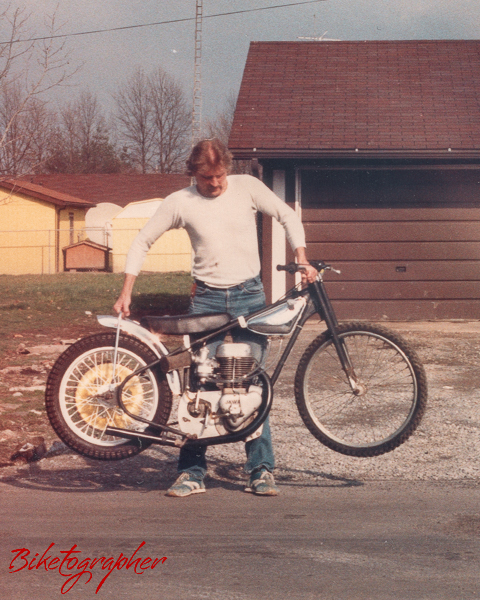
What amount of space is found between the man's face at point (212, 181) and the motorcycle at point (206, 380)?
659 mm

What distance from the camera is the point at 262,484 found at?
492 cm

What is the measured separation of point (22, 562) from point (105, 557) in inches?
14.6

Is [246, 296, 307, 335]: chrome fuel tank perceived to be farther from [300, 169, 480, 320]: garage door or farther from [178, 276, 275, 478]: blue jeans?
[300, 169, 480, 320]: garage door

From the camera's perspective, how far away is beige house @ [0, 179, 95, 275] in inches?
1478

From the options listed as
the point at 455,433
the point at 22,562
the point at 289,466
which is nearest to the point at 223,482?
the point at 289,466

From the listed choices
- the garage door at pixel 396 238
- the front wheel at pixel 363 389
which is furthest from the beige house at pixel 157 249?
the front wheel at pixel 363 389

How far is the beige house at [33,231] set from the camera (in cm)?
3753

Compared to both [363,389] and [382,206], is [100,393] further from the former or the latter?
[382,206]

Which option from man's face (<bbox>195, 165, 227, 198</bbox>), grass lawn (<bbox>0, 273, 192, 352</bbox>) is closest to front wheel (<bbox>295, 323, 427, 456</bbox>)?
man's face (<bbox>195, 165, 227, 198</bbox>)

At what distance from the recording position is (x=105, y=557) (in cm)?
384

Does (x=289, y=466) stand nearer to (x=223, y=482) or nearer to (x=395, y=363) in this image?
(x=223, y=482)

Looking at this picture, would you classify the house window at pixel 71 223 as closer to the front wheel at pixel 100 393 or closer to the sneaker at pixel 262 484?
the front wheel at pixel 100 393

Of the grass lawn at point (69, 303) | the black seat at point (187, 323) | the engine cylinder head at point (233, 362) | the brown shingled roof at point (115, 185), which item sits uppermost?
the brown shingled roof at point (115, 185)

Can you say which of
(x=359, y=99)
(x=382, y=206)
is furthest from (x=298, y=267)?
(x=359, y=99)
